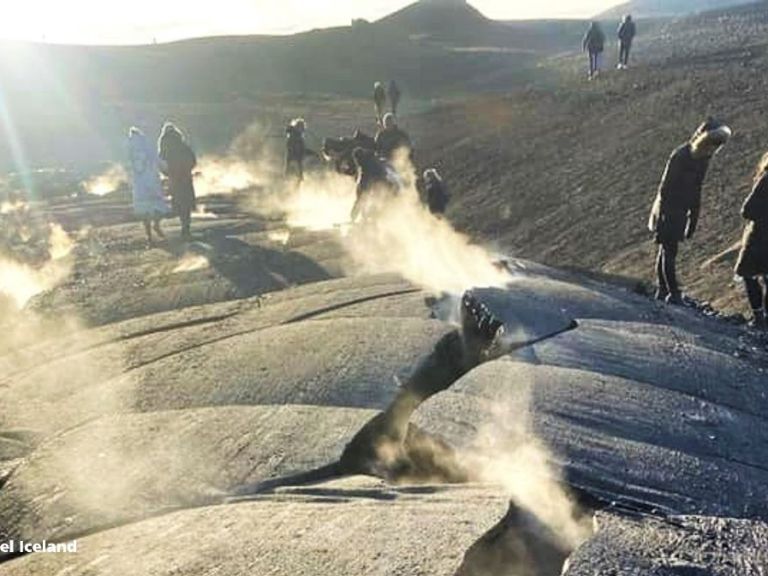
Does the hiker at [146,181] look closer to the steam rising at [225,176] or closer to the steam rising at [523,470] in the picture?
the steam rising at [225,176]

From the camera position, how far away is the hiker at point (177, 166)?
486 inches

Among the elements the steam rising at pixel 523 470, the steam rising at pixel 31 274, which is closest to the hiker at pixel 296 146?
the steam rising at pixel 31 274

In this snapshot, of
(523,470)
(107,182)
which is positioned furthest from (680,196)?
(107,182)

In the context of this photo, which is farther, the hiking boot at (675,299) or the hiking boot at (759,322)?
the hiking boot at (675,299)

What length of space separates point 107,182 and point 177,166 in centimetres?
1395

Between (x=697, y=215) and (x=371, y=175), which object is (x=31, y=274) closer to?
(x=371, y=175)

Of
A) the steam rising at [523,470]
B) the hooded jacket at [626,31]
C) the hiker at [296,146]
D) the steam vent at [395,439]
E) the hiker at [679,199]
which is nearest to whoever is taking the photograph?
the steam vent at [395,439]

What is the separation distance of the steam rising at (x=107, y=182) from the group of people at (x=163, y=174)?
9.47 metres

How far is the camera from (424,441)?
4.50m

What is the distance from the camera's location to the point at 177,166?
489 inches

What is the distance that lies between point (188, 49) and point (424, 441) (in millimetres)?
74782

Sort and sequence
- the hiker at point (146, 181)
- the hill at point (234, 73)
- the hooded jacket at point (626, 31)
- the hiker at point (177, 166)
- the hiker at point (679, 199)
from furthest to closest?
the hill at point (234, 73) < the hooded jacket at point (626, 31) < the hiker at point (146, 181) < the hiker at point (177, 166) < the hiker at point (679, 199)

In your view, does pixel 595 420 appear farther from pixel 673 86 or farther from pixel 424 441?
pixel 673 86

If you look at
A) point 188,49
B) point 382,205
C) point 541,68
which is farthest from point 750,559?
point 188,49
